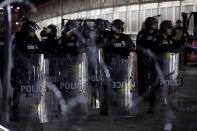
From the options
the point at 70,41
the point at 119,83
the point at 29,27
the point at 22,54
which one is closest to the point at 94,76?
the point at 119,83

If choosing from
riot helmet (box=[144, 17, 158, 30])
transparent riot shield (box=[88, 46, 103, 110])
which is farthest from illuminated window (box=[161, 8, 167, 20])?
transparent riot shield (box=[88, 46, 103, 110])

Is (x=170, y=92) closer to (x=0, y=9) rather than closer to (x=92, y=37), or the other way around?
(x=92, y=37)

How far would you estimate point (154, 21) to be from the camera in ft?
30.1

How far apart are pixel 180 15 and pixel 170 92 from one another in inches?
256

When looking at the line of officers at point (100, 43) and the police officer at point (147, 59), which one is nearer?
the line of officers at point (100, 43)

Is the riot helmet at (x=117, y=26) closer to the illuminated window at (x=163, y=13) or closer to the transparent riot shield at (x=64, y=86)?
the transparent riot shield at (x=64, y=86)

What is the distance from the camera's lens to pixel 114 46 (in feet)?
26.5

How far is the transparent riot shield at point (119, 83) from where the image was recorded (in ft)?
27.0

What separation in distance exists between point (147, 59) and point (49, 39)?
7.08 ft

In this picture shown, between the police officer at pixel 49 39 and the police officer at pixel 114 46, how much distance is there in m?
0.78

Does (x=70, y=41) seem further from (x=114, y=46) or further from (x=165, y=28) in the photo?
(x=165, y=28)

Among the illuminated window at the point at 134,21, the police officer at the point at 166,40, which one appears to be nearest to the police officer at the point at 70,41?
the illuminated window at the point at 134,21

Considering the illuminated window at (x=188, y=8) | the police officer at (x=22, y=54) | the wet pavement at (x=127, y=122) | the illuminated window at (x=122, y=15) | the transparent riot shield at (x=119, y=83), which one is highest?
the illuminated window at (x=188, y=8)

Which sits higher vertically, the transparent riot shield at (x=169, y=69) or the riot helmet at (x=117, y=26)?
the riot helmet at (x=117, y=26)
